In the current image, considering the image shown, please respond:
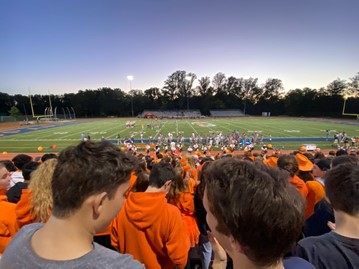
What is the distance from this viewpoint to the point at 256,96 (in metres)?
115

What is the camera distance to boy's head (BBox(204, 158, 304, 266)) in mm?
1141

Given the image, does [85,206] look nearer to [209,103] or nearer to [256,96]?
[209,103]

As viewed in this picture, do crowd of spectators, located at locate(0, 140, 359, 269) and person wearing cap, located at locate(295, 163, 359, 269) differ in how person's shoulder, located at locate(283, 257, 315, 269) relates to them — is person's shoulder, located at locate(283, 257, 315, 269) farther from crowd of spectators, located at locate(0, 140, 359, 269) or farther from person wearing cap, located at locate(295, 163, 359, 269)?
person wearing cap, located at locate(295, 163, 359, 269)

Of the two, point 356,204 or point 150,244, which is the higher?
point 356,204

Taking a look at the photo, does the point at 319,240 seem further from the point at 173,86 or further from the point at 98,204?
the point at 173,86

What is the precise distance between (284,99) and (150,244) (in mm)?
111492

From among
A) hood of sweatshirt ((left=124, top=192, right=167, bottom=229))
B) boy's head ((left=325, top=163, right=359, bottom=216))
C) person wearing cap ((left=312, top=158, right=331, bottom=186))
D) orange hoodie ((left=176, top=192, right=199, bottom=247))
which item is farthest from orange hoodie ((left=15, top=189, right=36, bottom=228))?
person wearing cap ((left=312, top=158, right=331, bottom=186))

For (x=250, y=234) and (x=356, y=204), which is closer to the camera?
(x=250, y=234)

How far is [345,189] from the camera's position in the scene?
1.97 m

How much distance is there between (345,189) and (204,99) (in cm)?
11147

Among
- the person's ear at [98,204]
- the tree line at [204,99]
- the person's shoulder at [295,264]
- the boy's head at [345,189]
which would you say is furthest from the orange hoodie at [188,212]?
the tree line at [204,99]

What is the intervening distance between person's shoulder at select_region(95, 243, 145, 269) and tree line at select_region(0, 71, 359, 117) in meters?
92.2

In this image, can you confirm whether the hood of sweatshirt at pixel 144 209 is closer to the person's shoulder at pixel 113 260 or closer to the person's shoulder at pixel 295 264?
the person's shoulder at pixel 113 260

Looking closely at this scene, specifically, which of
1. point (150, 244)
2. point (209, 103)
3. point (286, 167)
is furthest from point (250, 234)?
point (209, 103)
